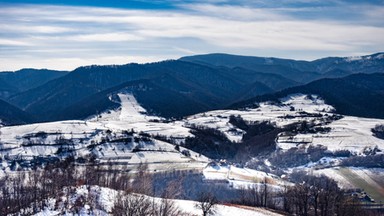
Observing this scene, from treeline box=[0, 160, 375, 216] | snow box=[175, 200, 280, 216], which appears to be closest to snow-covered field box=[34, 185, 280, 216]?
snow box=[175, 200, 280, 216]

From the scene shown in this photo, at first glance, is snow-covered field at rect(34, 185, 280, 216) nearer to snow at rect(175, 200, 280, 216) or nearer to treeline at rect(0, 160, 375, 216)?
snow at rect(175, 200, 280, 216)

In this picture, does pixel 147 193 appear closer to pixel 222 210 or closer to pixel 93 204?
pixel 222 210

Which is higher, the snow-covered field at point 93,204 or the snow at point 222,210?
the snow-covered field at point 93,204

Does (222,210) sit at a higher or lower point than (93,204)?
lower

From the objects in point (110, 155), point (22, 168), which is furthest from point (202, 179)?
point (22, 168)

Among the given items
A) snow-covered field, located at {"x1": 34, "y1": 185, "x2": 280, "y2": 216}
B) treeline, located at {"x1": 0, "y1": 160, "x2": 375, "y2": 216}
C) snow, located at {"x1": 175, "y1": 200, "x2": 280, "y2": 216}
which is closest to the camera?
snow-covered field, located at {"x1": 34, "y1": 185, "x2": 280, "y2": 216}

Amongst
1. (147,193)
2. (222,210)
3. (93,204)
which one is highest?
(93,204)

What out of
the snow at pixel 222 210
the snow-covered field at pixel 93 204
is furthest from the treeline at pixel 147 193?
the snow at pixel 222 210

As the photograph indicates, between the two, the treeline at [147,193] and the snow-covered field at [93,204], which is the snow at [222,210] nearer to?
the snow-covered field at [93,204]

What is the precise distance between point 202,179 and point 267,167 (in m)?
49.6

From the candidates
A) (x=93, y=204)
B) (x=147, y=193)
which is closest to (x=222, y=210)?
(x=147, y=193)

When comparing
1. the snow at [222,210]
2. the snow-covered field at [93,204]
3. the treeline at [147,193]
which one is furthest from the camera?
the snow at [222,210]

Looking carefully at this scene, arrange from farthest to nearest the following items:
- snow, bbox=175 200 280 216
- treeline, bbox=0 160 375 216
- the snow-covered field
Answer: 1. snow, bbox=175 200 280 216
2. treeline, bbox=0 160 375 216
3. the snow-covered field

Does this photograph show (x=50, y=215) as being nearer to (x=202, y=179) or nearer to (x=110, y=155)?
(x=202, y=179)
